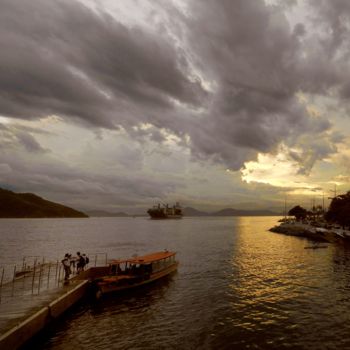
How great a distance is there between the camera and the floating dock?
21.6m

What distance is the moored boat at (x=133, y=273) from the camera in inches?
1447

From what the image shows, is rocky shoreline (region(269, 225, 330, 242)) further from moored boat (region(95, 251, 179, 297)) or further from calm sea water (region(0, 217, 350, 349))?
moored boat (region(95, 251, 179, 297))

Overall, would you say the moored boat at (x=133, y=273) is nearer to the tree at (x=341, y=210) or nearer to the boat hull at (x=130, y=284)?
the boat hull at (x=130, y=284)

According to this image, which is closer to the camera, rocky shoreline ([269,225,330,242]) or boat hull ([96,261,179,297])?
boat hull ([96,261,179,297])

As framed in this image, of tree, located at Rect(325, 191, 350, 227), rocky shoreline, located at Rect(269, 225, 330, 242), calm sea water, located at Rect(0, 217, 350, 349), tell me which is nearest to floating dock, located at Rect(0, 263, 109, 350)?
calm sea water, located at Rect(0, 217, 350, 349)

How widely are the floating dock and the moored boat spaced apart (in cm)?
214

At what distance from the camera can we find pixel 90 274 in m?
40.7

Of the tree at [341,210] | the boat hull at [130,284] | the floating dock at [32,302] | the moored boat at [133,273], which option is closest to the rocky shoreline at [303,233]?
the tree at [341,210]

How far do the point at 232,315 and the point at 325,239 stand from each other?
85457 mm

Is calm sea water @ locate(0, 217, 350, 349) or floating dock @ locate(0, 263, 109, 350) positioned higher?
floating dock @ locate(0, 263, 109, 350)

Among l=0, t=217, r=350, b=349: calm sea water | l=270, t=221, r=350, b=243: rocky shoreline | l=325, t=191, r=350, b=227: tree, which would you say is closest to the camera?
l=0, t=217, r=350, b=349: calm sea water

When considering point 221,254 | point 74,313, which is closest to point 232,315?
point 74,313

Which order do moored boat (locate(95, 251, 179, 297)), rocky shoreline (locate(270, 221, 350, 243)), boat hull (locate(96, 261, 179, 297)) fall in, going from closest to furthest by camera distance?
boat hull (locate(96, 261, 179, 297)), moored boat (locate(95, 251, 179, 297)), rocky shoreline (locate(270, 221, 350, 243))

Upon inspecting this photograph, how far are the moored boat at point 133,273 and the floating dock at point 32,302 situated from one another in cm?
214
